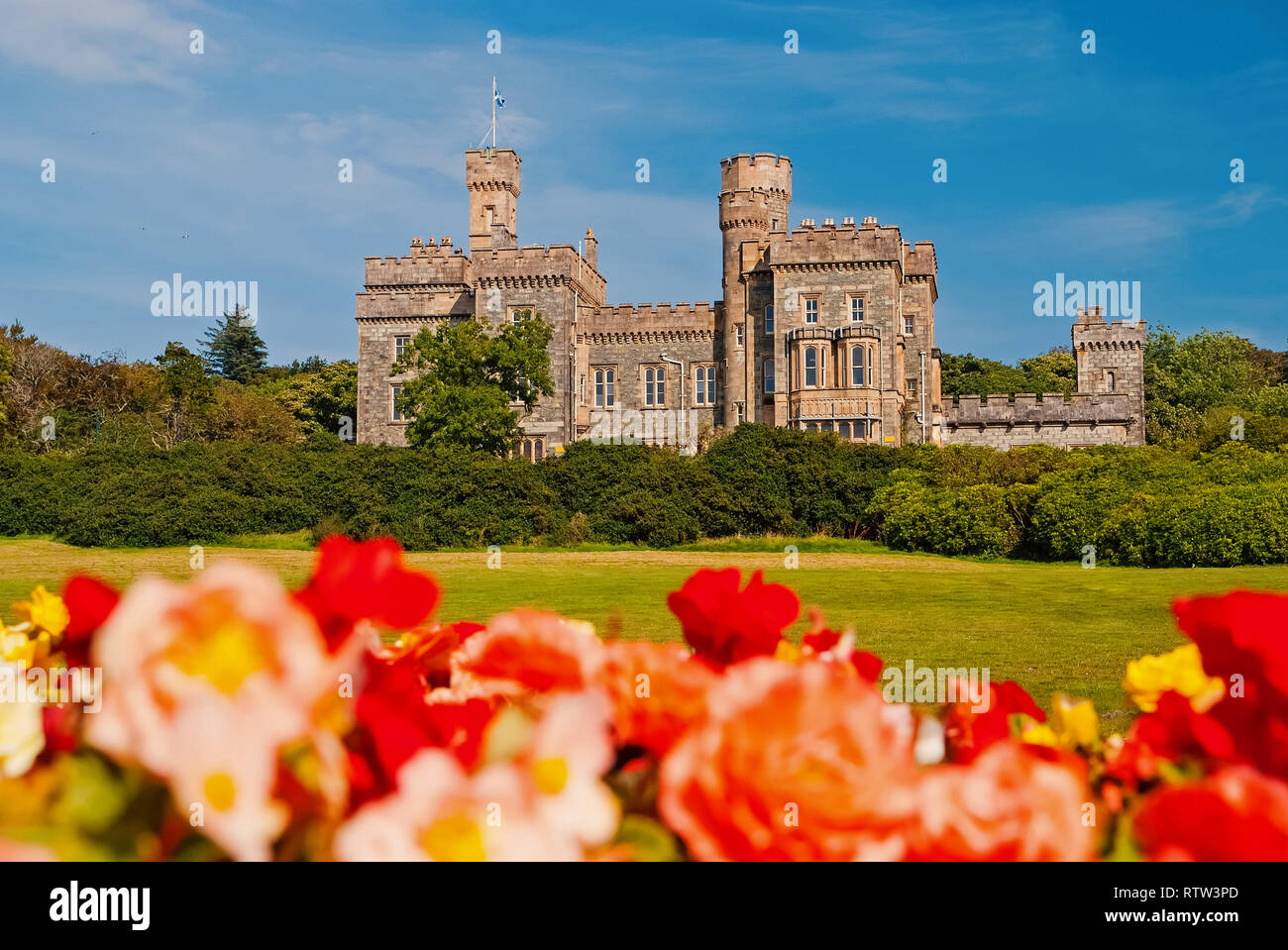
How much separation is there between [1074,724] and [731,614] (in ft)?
1.97

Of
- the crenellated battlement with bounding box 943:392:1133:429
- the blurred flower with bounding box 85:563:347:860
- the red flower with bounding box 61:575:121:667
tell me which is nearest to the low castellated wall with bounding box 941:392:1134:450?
the crenellated battlement with bounding box 943:392:1133:429

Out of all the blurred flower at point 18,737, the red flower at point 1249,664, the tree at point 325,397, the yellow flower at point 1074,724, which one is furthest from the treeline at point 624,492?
the tree at point 325,397

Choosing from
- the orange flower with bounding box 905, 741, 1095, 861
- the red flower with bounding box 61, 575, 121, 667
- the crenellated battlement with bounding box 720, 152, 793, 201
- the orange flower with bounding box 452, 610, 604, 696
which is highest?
the crenellated battlement with bounding box 720, 152, 793, 201

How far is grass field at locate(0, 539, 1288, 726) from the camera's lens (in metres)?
9.75

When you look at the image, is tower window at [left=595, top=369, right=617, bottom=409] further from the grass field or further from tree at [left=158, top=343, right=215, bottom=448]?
the grass field

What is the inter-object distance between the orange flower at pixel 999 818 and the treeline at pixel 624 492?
2437 cm

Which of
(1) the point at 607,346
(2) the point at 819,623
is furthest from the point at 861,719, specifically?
(1) the point at 607,346

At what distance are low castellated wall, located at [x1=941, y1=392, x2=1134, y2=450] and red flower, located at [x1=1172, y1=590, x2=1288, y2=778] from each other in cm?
4775

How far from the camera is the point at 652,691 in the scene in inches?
58.7

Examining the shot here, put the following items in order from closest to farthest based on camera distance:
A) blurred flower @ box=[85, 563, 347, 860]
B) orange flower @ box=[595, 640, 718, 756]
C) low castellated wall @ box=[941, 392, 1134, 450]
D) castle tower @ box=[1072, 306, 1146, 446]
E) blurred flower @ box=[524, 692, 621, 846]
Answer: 1. blurred flower @ box=[85, 563, 347, 860]
2. blurred flower @ box=[524, 692, 621, 846]
3. orange flower @ box=[595, 640, 718, 756]
4. low castellated wall @ box=[941, 392, 1134, 450]
5. castle tower @ box=[1072, 306, 1146, 446]

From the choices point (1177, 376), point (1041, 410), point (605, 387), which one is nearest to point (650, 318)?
point (605, 387)

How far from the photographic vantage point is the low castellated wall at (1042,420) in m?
47.7

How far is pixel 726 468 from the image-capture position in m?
30.3
